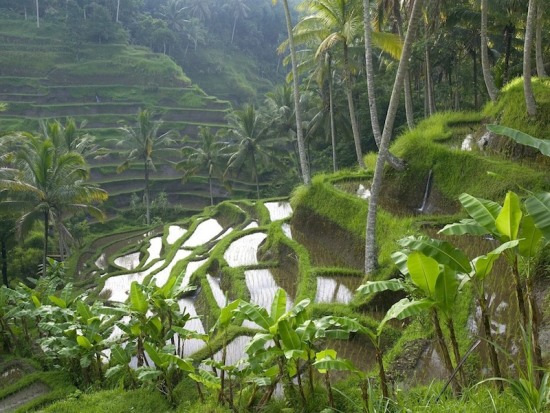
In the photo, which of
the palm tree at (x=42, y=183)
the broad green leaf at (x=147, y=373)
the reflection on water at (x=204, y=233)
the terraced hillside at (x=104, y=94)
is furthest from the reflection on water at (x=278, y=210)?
the terraced hillside at (x=104, y=94)

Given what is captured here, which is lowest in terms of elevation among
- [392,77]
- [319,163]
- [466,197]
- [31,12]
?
[319,163]

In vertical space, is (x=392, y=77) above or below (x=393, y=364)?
above

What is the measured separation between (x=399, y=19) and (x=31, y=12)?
46499 mm

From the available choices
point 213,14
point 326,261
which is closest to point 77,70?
point 213,14

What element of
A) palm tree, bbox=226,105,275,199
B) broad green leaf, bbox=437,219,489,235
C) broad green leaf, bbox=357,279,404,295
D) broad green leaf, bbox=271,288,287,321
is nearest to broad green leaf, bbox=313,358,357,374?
broad green leaf, bbox=357,279,404,295

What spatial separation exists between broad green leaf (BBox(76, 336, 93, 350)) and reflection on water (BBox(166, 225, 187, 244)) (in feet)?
41.0

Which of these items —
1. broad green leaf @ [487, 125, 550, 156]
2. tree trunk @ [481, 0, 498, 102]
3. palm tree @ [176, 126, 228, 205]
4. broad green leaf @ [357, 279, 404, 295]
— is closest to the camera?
broad green leaf @ [487, 125, 550, 156]

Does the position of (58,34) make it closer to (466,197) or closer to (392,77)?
(392,77)

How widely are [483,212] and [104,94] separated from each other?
39.9 meters

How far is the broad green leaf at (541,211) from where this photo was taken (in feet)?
11.7

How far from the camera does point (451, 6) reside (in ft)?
53.0

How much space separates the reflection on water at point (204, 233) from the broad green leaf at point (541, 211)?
14827 millimetres

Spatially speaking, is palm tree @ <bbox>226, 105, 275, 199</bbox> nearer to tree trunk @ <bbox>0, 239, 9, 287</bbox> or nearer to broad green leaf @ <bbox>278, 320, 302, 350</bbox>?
tree trunk @ <bbox>0, 239, 9, 287</bbox>

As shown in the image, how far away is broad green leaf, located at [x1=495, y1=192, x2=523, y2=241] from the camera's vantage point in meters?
A: 3.81
